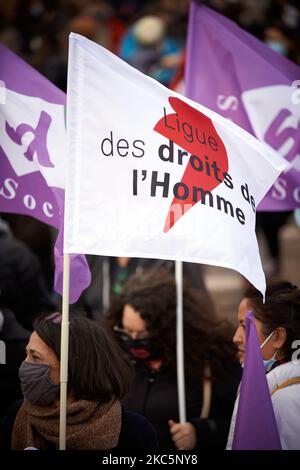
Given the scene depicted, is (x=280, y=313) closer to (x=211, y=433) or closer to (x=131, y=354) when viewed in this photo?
(x=211, y=433)

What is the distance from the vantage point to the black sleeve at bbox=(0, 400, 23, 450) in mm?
4266

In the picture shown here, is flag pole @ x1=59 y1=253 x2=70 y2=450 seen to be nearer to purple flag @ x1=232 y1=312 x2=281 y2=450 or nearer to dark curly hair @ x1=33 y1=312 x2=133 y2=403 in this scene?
dark curly hair @ x1=33 y1=312 x2=133 y2=403

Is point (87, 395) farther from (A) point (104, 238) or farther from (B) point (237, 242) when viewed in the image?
(B) point (237, 242)

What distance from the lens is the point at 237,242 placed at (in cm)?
430

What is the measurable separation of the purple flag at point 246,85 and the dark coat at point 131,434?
7.46 feet

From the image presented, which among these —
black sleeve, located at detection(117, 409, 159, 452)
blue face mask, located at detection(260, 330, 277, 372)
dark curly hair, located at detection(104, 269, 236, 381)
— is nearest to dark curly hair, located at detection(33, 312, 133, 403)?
black sleeve, located at detection(117, 409, 159, 452)

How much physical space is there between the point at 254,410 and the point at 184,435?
1146mm

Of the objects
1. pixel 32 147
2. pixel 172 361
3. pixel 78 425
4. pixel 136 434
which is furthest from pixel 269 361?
pixel 32 147

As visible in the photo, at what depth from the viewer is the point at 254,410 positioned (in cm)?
407

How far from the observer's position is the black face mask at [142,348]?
17.8 feet

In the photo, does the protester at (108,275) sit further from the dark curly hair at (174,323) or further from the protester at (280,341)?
the protester at (280,341)

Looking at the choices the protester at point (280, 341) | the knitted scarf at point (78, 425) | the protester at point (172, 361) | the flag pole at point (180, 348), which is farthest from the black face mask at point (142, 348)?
the knitted scarf at point (78, 425)
